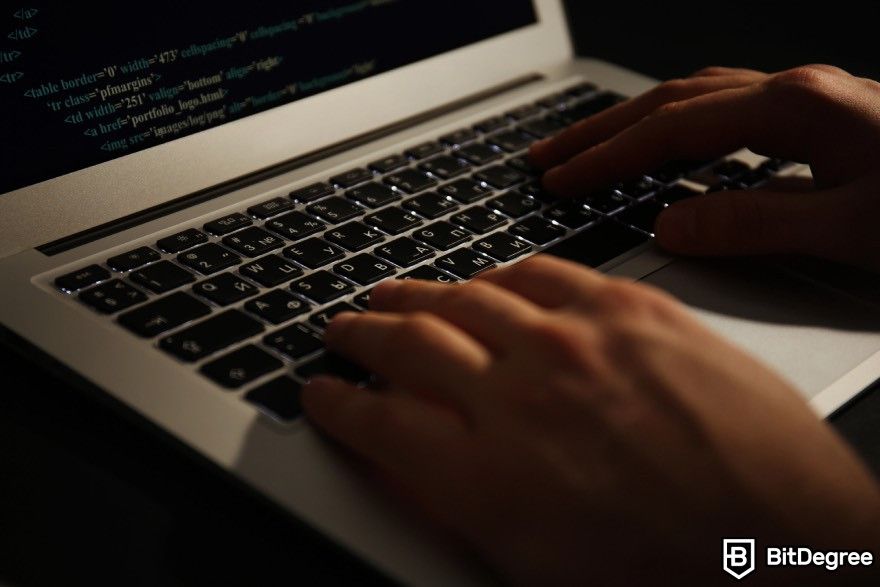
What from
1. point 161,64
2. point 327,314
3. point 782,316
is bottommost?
point 782,316

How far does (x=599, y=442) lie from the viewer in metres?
0.42

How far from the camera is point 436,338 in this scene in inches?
18.5

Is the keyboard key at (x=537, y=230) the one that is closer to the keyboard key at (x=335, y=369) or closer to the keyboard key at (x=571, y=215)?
the keyboard key at (x=571, y=215)

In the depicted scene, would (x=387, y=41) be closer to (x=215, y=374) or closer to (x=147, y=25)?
(x=147, y=25)

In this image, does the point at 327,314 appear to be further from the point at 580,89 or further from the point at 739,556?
the point at 580,89

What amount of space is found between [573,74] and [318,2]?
29 centimetres

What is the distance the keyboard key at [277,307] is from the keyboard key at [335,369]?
50mm

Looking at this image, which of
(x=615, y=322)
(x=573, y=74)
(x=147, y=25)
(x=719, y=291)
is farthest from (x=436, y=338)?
(x=573, y=74)

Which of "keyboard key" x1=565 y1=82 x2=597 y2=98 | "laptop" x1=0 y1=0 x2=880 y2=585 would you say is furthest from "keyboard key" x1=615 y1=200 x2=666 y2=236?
"keyboard key" x1=565 y1=82 x2=597 y2=98

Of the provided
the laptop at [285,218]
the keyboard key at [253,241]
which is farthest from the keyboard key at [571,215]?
the keyboard key at [253,241]

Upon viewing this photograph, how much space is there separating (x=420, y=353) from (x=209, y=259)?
0.71 ft

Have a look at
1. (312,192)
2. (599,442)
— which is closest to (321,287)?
(312,192)

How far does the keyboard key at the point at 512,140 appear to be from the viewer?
0.82m

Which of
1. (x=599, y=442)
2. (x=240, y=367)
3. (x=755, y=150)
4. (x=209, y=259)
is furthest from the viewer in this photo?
(x=755, y=150)
